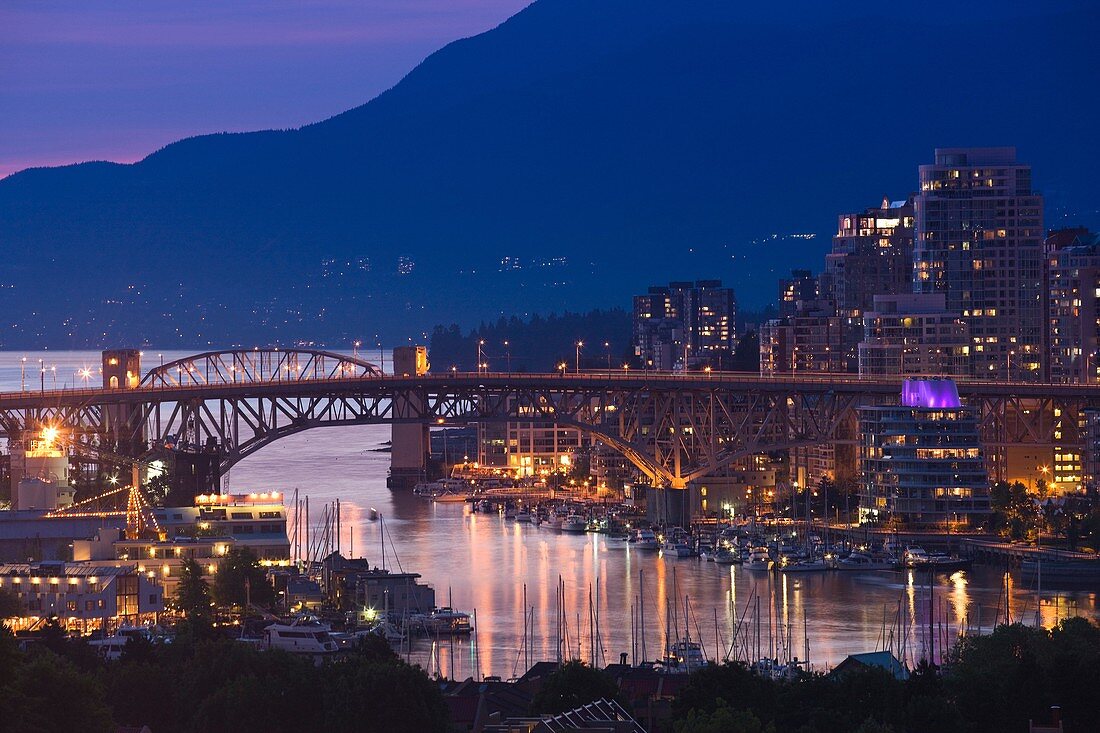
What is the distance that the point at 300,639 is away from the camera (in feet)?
134

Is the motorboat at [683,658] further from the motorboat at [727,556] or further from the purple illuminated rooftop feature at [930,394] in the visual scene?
the purple illuminated rooftop feature at [930,394]

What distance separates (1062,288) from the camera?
90062 millimetres

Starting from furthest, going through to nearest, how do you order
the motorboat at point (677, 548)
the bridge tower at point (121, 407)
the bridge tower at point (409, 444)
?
the bridge tower at point (409, 444)
the bridge tower at point (121, 407)
the motorboat at point (677, 548)

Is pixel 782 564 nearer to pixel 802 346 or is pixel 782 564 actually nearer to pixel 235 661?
pixel 235 661

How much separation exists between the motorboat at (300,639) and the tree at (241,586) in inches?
142

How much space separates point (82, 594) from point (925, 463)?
2905 centimetres

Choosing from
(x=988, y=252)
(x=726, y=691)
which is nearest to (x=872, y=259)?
(x=988, y=252)

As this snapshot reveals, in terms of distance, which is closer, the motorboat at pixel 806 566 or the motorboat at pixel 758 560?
the motorboat at pixel 806 566

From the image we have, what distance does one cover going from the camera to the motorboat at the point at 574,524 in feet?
235

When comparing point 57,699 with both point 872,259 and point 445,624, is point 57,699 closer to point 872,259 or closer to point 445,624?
point 445,624

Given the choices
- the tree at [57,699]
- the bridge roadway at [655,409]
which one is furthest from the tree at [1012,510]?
the tree at [57,699]

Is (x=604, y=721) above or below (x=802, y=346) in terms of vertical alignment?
below

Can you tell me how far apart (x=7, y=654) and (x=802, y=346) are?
3142 inches

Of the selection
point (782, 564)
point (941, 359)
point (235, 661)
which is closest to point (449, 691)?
point (235, 661)
